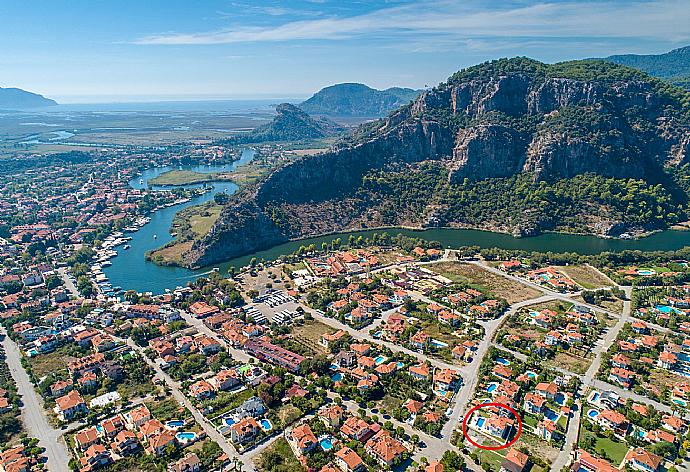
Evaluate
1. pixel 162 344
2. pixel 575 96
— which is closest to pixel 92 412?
pixel 162 344

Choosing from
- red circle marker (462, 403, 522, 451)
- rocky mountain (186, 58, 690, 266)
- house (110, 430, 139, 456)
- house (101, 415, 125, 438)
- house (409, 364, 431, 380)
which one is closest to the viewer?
red circle marker (462, 403, 522, 451)

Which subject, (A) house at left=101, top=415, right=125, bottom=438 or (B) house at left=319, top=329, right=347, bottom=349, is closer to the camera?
(A) house at left=101, top=415, right=125, bottom=438

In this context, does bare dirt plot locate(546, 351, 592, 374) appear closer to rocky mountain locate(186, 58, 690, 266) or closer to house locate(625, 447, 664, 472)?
house locate(625, 447, 664, 472)

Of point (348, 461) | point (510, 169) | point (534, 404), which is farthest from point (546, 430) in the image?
point (510, 169)

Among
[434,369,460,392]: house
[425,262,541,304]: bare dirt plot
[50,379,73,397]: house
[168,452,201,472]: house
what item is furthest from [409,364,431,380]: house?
[50,379,73,397]: house

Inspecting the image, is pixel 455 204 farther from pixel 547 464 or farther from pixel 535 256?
pixel 547 464

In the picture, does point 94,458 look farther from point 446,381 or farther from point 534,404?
point 534,404

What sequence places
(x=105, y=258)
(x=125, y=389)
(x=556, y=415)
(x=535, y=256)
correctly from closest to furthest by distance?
1. (x=556, y=415)
2. (x=125, y=389)
3. (x=535, y=256)
4. (x=105, y=258)

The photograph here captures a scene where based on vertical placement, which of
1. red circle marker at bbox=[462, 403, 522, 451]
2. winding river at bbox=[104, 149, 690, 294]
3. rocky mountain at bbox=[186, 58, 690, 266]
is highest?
rocky mountain at bbox=[186, 58, 690, 266]
